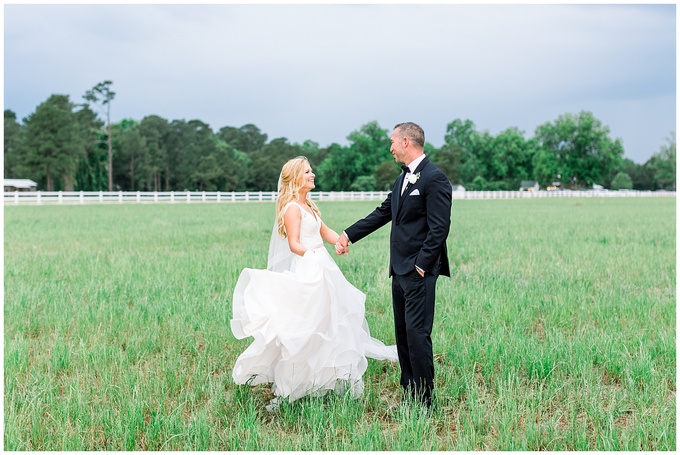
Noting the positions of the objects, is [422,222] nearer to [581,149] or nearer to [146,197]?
[146,197]

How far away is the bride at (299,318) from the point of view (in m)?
5.05

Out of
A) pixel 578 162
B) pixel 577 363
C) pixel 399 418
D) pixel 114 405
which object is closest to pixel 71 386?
pixel 114 405

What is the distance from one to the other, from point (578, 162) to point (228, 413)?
11473cm

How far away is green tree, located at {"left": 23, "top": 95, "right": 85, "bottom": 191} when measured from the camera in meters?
74.6

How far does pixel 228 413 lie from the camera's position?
4.97 m

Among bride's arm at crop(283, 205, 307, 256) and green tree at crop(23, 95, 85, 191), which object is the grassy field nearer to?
bride's arm at crop(283, 205, 307, 256)

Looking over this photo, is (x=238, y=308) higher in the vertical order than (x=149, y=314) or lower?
higher

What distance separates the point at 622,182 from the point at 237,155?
93.2 m

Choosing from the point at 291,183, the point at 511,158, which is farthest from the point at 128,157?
the point at 291,183

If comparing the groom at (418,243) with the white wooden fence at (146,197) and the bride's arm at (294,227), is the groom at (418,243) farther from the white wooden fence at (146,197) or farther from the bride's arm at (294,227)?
the white wooden fence at (146,197)

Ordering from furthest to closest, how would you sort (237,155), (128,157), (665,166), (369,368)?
(665,166) → (237,155) → (128,157) → (369,368)

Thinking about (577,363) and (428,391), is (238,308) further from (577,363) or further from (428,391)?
(577,363)

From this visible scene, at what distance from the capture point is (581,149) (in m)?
112

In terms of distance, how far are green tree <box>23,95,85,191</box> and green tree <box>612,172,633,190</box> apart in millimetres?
117715
